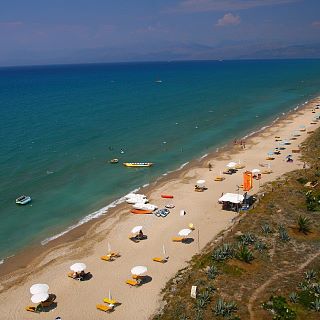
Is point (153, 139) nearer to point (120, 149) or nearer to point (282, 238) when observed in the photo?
point (120, 149)

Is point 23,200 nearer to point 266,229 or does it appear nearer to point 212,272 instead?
point 212,272

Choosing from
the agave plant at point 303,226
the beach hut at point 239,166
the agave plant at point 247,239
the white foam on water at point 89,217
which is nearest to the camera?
the agave plant at point 247,239

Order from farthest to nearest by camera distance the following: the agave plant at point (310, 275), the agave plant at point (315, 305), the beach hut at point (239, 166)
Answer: the beach hut at point (239, 166) < the agave plant at point (310, 275) < the agave plant at point (315, 305)

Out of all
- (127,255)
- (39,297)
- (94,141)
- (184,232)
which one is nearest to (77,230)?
(127,255)

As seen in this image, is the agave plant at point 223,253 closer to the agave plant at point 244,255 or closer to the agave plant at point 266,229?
the agave plant at point 244,255

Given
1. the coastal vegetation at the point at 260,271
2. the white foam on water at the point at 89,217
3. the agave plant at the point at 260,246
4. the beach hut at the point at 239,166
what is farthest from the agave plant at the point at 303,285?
the beach hut at the point at 239,166
